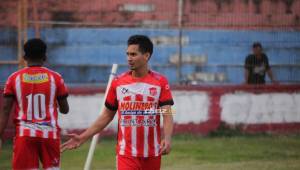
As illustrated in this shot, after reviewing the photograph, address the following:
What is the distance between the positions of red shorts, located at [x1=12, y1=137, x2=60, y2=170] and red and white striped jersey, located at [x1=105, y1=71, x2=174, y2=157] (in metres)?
1.00

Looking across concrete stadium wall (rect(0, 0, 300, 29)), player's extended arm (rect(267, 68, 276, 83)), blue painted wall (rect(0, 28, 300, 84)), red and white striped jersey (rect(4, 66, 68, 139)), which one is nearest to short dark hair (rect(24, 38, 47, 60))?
red and white striped jersey (rect(4, 66, 68, 139))

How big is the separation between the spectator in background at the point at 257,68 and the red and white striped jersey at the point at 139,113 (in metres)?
9.67

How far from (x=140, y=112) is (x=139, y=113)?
0.01 meters

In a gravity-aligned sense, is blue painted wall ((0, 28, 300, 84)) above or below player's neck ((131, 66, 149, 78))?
below

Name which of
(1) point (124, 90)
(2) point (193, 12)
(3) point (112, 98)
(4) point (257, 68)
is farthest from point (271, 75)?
(1) point (124, 90)

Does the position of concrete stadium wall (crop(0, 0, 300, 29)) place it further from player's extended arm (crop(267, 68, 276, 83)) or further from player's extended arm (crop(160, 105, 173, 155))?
player's extended arm (crop(160, 105, 173, 155))

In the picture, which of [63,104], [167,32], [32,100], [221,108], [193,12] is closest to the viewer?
[32,100]

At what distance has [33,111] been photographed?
8.36 metres

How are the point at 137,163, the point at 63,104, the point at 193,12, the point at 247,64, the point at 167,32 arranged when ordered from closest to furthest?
the point at 137,163 < the point at 63,104 < the point at 247,64 < the point at 193,12 < the point at 167,32

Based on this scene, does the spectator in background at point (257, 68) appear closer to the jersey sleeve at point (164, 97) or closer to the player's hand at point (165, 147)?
the jersey sleeve at point (164, 97)

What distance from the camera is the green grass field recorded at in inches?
516

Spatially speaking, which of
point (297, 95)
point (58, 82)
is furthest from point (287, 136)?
point (58, 82)

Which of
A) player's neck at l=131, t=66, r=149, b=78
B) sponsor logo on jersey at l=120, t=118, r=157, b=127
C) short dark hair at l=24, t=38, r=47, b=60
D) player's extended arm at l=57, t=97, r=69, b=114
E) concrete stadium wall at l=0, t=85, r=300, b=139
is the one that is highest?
short dark hair at l=24, t=38, r=47, b=60

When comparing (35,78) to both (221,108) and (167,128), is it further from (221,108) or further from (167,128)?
(221,108)
